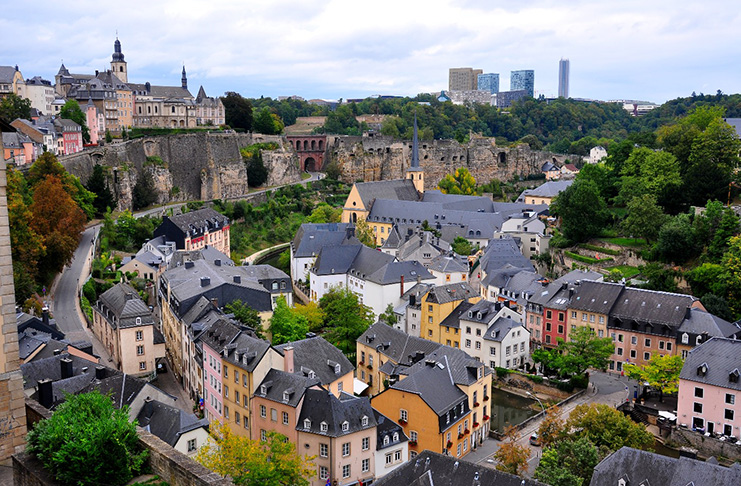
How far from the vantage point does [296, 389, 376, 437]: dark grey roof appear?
24.6m

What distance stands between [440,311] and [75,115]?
4251cm

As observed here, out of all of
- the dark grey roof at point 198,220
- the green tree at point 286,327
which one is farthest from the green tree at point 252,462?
the dark grey roof at point 198,220

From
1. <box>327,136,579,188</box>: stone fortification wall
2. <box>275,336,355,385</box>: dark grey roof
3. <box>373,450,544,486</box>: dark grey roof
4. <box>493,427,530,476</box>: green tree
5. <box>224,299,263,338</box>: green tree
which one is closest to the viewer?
<box>373,450,544,486</box>: dark grey roof

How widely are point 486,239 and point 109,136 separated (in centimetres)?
3673

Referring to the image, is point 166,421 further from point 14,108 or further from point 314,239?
point 14,108

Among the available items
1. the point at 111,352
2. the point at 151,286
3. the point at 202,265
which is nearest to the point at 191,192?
the point at 151,286

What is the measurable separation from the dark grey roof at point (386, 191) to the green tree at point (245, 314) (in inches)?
1394

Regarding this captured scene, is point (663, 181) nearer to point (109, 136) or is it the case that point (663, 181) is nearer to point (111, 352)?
point (111, 352)

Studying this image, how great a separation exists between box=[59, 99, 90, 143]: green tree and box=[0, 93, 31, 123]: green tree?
2.97 metres

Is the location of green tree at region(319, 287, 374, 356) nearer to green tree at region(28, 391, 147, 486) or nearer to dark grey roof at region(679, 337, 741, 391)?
dark grey roof at region(679, 337, 741, 391)

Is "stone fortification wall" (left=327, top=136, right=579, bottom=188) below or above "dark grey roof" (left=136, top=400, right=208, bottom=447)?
above

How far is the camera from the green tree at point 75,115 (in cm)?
6446

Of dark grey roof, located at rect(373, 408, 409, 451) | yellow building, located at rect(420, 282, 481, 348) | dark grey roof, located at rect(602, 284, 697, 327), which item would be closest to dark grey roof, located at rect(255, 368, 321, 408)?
dark grey roof, located at rect(373, 408, 409, 451)

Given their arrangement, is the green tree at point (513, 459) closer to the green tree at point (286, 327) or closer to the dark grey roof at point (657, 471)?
the dark grey roof at point (657, 471)
